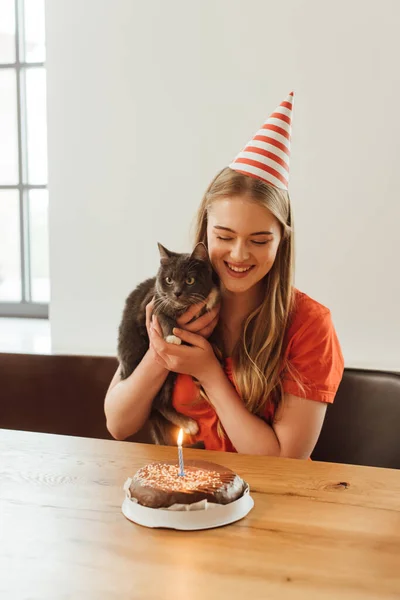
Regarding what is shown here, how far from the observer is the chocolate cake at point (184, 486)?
939 mm

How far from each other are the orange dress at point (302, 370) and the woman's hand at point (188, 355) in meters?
0.10

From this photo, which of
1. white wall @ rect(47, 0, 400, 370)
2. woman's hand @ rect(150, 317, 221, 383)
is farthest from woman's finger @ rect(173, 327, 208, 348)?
white wall @ rect(47, 0, 400, 370)

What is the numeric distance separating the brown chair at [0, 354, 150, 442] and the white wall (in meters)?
0.56

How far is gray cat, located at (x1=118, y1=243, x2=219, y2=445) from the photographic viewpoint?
1523mm

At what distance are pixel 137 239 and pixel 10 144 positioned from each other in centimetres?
90

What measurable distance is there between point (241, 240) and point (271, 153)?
21 cm

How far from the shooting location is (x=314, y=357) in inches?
58.1

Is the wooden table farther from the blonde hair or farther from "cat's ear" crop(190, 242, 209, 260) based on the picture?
"cat's ear" crop(190, 242, 209, 260)

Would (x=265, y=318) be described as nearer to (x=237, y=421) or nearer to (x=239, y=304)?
(x=239, y=304)

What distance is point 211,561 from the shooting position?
0.85 m

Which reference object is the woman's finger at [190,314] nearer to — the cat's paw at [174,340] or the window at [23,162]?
the cat's paw at [174,340]

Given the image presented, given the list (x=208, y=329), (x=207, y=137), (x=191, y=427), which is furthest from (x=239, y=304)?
(x=207, y=137)

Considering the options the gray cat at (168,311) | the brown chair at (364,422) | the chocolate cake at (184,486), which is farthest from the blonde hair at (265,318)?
the chocolate cake at (184,486)

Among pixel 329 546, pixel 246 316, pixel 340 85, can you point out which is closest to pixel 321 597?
pixel 329 546
